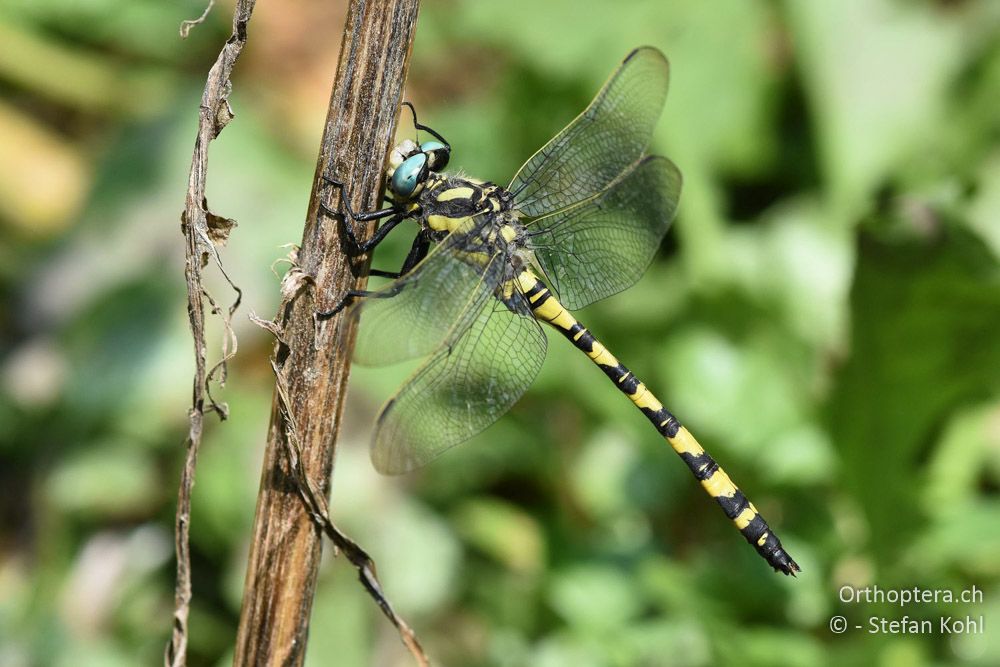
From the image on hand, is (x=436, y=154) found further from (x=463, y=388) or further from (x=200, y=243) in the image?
(x=200, y=243)

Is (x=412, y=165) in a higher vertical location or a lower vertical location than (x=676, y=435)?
higher

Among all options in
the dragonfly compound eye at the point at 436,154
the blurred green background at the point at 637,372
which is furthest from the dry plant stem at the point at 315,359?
the blurred green background at the point at 637,372

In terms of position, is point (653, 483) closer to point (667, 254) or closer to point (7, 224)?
point (667, 254)

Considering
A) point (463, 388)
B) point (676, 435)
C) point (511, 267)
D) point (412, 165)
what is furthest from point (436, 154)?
point (676, 435)

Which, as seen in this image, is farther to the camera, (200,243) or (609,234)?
(609,234)

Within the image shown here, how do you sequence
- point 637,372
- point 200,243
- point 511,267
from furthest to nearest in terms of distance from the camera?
point 637,372, point 511,267, point 200,243
